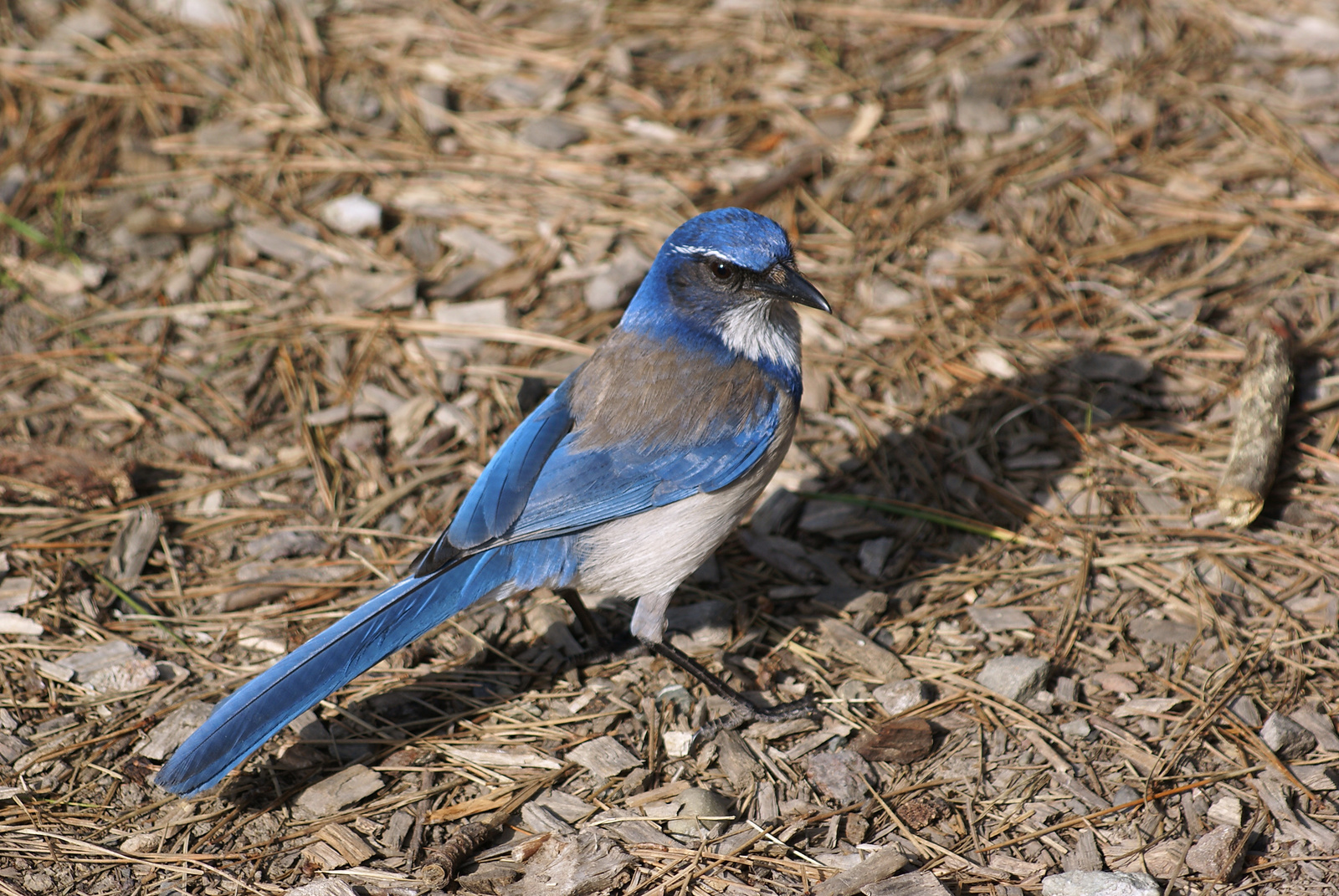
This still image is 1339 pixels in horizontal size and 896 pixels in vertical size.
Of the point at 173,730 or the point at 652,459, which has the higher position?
the point at 652,459

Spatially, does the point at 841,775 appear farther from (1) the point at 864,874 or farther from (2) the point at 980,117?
(2) the point at 980,117

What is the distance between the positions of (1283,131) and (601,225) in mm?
3437

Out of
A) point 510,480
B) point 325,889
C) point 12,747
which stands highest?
point 510,480

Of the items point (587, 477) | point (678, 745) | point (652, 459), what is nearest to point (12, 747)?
point (587, 477)

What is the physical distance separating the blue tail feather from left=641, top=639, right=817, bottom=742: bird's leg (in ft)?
2.25

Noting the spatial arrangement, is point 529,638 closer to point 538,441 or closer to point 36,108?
point 538,441

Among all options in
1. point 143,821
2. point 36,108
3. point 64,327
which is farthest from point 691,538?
point 36,108

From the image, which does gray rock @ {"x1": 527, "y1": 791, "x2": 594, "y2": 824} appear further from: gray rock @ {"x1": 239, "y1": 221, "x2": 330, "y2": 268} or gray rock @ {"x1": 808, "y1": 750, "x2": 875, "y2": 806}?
gray rock @ {"x1": 239, "y1": 221, "x2": 330, "y2": 268}

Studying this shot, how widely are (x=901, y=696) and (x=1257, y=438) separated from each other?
1710mm

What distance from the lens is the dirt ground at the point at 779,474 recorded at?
10.6ft

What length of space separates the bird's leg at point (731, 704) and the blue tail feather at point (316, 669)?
685 mm

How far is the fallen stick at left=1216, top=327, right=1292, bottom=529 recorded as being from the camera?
13.0ft

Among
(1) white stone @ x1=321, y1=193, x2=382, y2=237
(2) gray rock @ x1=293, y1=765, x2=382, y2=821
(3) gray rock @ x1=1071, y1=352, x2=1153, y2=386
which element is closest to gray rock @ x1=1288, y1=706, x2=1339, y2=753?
(3) gray rock @ x1=1071, y1=352, x2=1153, y2=386

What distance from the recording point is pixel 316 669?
3168 mm
